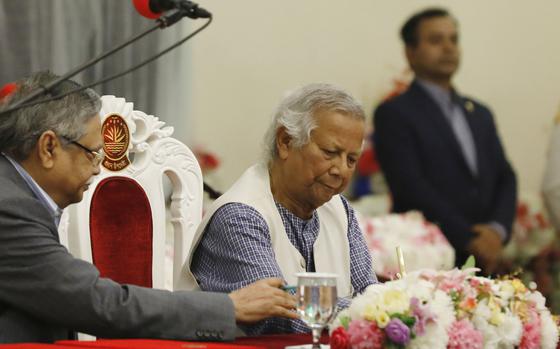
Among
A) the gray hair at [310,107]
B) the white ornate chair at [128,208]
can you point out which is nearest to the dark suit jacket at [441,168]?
the white ornate chair at [128,208]

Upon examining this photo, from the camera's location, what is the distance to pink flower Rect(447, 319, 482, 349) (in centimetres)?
208

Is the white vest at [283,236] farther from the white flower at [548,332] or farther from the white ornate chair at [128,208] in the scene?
the white flower at [548,332]

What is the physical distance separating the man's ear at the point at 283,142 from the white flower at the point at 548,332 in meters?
0.87

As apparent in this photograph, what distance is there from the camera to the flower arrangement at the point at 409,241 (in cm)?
487

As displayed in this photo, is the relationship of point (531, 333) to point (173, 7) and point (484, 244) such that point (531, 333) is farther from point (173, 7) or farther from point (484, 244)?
point (484, 244)

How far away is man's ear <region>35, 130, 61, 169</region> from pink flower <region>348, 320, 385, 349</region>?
768 mm

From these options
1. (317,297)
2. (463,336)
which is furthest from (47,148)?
(463,336)

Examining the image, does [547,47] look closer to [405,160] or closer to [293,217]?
[405,160]

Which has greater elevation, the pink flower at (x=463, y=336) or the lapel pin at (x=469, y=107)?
the lapel pin at (x=469, y=107)

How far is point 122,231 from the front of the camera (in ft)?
10.2

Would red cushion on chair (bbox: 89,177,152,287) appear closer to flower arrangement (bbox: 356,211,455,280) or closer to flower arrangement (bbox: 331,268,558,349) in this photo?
flower arrangement (bbox: 331,268,558,349)

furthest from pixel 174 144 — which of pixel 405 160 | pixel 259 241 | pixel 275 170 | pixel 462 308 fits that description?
pixel 405 160

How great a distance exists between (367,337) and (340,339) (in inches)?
2.1

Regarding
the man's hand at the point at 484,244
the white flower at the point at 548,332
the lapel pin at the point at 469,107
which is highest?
the lapel pin at the point at 469,107
